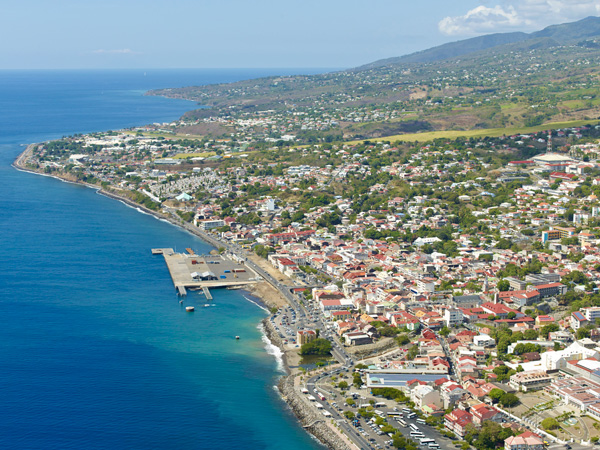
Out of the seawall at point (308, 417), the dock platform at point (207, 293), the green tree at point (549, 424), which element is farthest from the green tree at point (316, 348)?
the green tree at point (549, 424)

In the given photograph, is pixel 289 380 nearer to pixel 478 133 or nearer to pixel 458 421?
pixel 458 421

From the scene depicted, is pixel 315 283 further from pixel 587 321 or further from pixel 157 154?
pixel 157 154

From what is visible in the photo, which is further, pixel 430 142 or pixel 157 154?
pixel 157 154

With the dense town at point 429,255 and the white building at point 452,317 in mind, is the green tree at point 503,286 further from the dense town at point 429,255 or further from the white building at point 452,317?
the white building at point 452,317

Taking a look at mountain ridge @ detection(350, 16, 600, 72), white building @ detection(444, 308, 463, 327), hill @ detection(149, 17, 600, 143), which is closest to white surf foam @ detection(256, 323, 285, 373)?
white building @ detection(444, 308, 463, 327)

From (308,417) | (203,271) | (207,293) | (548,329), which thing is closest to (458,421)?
(308,417)

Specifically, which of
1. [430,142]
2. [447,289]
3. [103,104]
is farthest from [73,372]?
[103,104]
